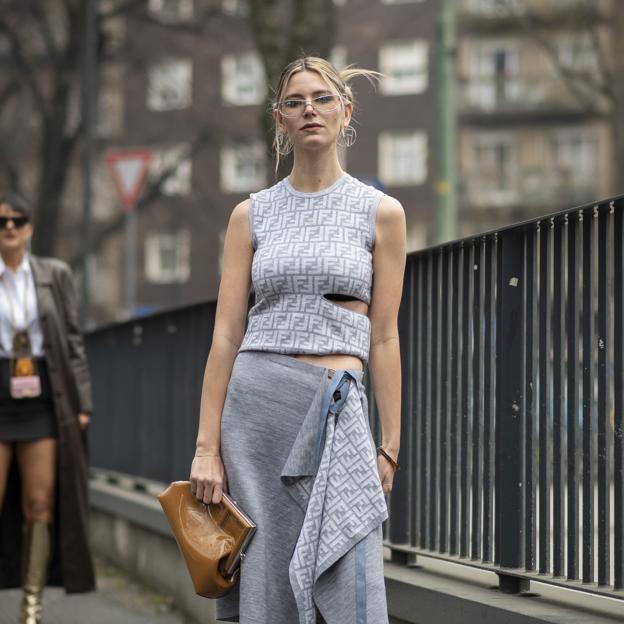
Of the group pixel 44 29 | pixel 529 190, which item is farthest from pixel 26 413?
pixel 529 190

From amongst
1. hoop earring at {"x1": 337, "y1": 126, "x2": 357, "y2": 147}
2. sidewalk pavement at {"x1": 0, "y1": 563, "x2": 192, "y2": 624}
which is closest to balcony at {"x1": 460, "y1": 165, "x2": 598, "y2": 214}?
sidewalk pavement at {"x1": 0, "y1": 563, "x2": 192, "y2": 624}

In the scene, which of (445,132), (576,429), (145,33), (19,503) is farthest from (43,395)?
(145,33)

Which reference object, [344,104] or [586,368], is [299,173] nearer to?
[344,104]

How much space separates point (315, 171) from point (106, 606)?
4.34 metres

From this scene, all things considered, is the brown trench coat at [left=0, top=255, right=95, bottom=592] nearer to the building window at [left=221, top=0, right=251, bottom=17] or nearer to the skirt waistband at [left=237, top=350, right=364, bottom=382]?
the skirt waistband at [left=237, top=350, right=364, bottom=382]

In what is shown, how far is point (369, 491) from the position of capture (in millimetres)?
4031

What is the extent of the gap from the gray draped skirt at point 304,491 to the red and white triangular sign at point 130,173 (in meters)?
14.4

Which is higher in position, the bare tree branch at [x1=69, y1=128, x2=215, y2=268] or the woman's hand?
the bare tree branch at [x1=69, y1=128, x2=215, y2=268]

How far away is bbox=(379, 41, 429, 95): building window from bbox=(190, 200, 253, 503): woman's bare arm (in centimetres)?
5096

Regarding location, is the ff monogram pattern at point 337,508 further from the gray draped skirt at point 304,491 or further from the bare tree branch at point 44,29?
the bare tree branch at point 44,29

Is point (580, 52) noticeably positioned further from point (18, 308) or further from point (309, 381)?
point (309, 381)

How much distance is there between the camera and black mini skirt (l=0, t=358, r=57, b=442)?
23.5 feet

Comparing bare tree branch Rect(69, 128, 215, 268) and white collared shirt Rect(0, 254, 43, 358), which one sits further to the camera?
bare tree branch Rect(69, 128, 215, 268)

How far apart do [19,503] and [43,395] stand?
0.78m
